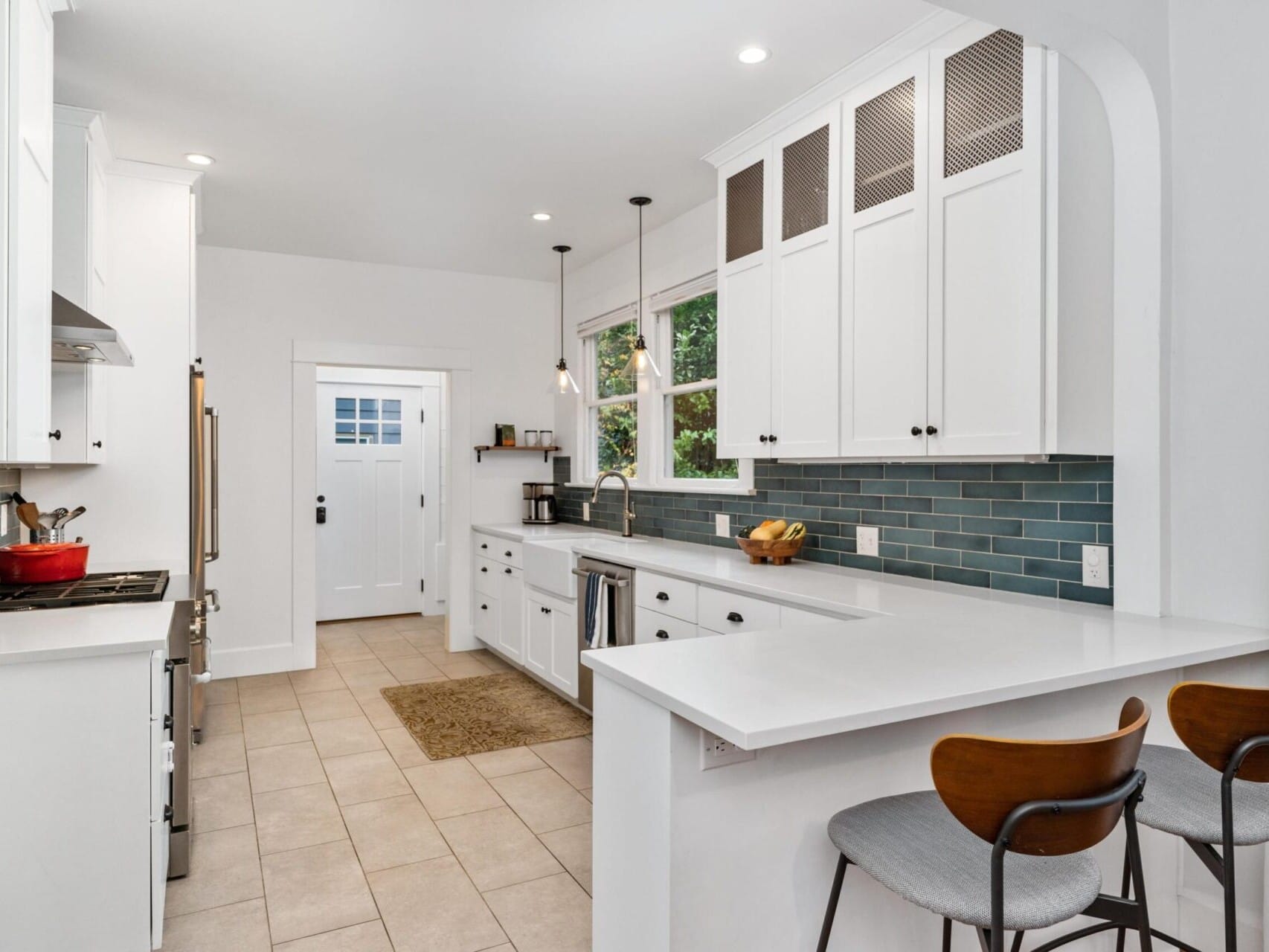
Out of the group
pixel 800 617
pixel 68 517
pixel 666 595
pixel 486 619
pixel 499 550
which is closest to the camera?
pixel 800 617

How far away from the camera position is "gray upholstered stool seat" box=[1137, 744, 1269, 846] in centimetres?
148

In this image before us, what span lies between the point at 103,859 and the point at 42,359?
4.11 feet

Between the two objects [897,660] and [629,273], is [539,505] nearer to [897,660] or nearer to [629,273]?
[629,273]

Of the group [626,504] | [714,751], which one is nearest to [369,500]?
[626,504]

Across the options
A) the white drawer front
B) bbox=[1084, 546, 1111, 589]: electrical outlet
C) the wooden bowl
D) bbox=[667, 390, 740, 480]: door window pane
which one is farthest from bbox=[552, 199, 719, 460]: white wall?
bbox=[1084, 546, 1111, 589]: electrical outlet

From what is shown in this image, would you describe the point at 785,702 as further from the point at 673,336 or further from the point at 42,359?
the point at 673,336

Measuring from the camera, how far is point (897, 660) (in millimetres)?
1673

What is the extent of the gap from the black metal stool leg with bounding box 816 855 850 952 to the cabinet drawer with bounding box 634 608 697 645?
5.14 feet

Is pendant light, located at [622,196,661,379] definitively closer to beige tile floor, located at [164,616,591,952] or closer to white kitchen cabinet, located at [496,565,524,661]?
white kitchen cabinet, located at [496,565,524,661]

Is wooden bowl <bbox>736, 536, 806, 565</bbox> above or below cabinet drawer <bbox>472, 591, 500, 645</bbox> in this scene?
above

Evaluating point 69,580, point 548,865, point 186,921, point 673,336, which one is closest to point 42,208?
point 69,580

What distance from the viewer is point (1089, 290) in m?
2.15

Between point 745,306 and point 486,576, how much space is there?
9.43ft

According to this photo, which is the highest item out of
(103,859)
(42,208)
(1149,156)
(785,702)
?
(1149,156)
